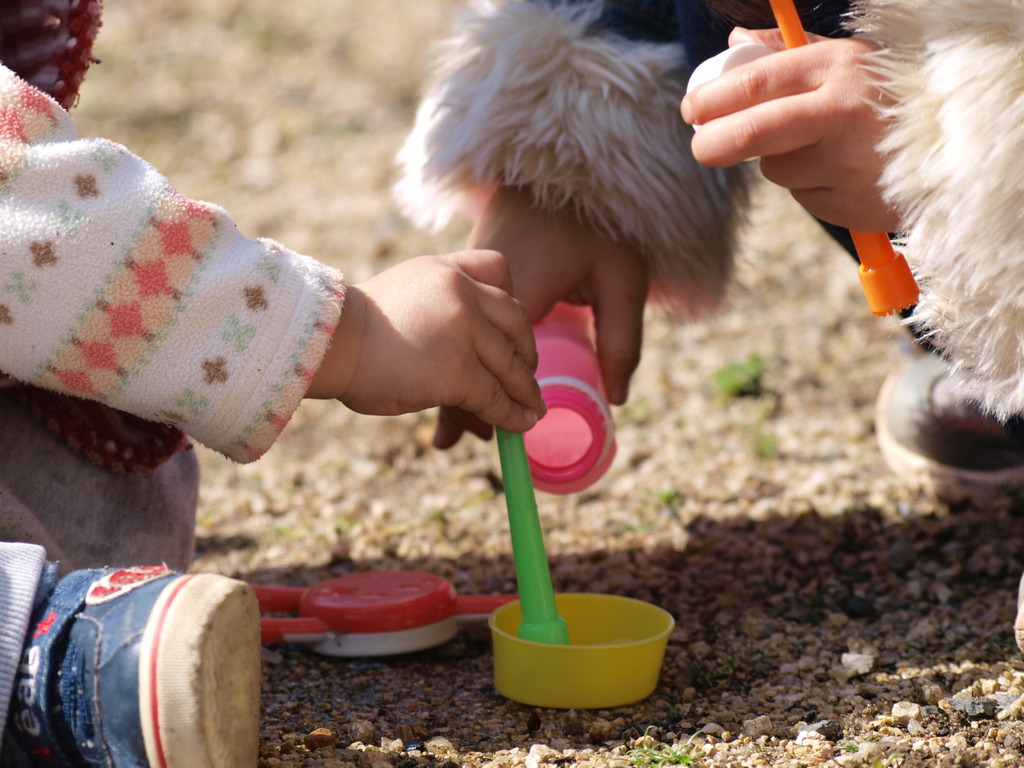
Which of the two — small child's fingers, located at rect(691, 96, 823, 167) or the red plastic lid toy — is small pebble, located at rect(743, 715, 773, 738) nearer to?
the red plastic lid toy

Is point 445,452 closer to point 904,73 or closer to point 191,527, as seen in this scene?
point 191,527

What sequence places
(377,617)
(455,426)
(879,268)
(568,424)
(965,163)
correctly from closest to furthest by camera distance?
(965,163), (879,268), (377,617), (568,424), (455,426)

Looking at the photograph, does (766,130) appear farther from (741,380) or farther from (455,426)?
(741,380)

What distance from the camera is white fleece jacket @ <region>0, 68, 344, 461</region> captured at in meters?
0.87

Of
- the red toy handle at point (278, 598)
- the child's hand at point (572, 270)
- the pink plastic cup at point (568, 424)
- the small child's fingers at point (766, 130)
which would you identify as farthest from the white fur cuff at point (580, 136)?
the red toy handle at point (278, 598)

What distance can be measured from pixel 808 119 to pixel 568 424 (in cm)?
46

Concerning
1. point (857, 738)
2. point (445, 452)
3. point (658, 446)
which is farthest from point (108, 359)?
point (658, 446)

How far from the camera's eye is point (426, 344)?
3.16 feet

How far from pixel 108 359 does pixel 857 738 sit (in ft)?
2.18

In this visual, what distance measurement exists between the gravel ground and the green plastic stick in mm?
74

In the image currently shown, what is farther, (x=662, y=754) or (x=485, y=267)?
(x=485, y=267)

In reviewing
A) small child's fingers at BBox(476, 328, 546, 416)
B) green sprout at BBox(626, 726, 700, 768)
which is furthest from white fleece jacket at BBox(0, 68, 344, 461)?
green sprout at BBox(626, 726, 700, 768)

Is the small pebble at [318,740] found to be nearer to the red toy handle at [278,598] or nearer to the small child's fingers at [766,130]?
the red toy handle at [278,598]

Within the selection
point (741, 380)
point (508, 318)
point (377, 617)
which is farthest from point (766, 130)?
point (741, 380)
